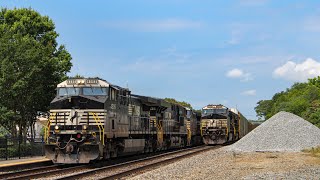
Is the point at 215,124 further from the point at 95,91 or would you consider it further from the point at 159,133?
the point at 95,91

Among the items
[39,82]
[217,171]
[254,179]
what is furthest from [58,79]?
[254,179]

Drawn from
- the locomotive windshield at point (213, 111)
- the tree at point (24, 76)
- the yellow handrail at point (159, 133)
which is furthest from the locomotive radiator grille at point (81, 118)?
the locomotive windshield at point (213, 111)

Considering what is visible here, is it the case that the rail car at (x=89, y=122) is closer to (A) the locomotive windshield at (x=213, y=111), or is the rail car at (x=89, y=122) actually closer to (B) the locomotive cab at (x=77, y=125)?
(B) the locomotive cab at (x=77, y=125)

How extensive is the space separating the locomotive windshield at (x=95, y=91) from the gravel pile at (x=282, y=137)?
14.3 metres

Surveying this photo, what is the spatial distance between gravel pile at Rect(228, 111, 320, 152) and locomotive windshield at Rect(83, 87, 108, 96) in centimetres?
1430

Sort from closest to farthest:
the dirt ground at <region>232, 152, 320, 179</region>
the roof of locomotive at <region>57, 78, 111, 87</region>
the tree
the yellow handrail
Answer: the dirt ground at <region>232, 152, 320, 179</region> → the roof of locomotive at <region>57, 78, 111, 87</region> → the tree → the yellow handrail

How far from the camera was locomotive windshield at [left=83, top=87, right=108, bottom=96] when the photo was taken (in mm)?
20703

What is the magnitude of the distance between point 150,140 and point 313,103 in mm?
42657

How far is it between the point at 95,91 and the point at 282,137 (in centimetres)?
1772

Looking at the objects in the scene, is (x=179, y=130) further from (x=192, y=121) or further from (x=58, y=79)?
(x=58, y=79)

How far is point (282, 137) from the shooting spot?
109ft

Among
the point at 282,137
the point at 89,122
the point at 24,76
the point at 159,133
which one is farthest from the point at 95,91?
the point at 282,137

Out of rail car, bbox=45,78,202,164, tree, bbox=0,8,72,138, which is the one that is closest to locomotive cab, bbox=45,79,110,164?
rail car, bbox=45,78,202,164

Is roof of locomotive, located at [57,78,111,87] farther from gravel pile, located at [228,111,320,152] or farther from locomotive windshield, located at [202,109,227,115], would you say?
locomotive windshield, located at [202,109,227,115]
